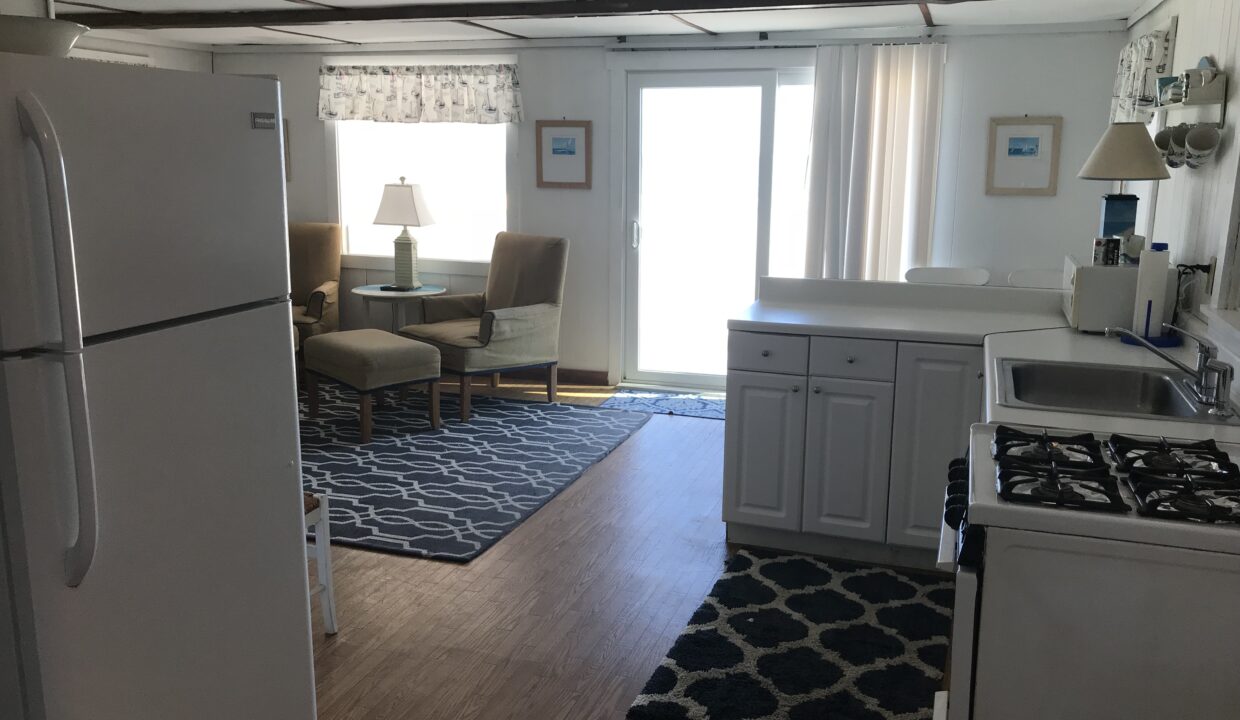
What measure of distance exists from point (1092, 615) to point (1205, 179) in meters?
1.90

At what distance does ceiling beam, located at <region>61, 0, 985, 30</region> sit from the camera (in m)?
4.52

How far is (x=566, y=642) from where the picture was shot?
301 centimetres

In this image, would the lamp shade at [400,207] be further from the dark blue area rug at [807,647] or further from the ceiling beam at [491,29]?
the dark blue area rug at [807,647]

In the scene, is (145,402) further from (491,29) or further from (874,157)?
(874,157)

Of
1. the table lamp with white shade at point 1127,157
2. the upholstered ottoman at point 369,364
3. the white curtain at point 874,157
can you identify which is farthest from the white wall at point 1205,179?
the upholstered ottoman at point 369,364

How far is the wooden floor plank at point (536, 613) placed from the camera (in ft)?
8.87

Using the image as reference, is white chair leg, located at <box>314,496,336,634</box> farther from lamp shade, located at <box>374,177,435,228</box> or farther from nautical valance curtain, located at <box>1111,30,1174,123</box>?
lamp shade, located at <box>374,177,435,228</box>

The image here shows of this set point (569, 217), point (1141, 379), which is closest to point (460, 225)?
point (569, 217)

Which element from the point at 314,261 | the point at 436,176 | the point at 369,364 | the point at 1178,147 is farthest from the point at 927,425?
the point at 314,261

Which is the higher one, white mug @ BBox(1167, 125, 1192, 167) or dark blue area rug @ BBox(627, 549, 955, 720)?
white mug @ BBox(1167, 125, 1192, 167)

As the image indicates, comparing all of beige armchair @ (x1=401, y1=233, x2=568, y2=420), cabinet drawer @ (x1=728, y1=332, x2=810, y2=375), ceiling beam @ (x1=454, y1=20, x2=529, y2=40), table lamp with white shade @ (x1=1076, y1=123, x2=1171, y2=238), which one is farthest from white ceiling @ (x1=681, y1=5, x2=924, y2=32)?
cabinet drawer @ (x1=728, y1=332, x2=810, y2=375)

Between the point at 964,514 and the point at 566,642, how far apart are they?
1545 millimetres

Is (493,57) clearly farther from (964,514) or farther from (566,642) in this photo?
(964,514)

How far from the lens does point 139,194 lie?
1.68 meters
